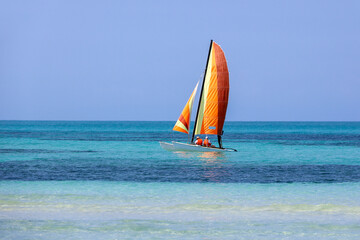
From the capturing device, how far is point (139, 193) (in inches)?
918

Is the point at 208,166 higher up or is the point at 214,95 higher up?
the point at 214,95

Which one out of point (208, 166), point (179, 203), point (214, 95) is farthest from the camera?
point (214, 95)

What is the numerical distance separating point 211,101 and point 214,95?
2.29ft

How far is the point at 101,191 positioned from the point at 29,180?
657cm

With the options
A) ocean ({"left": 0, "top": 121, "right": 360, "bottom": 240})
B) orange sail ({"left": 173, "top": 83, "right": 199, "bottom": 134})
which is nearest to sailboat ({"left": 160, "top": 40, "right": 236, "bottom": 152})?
orange sail ({"left": 173, "top": 83, "right": 199, "bottom": 134})

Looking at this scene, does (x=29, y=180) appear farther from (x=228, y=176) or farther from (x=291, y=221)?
(x=291, y=221)

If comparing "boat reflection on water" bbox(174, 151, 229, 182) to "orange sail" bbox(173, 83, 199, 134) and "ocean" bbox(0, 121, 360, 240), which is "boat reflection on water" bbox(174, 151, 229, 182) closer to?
"ocean" bbox(0, 121, 360, 240)

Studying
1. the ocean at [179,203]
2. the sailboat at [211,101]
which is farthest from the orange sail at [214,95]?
the ocean at [179,203]

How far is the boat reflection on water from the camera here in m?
30.7

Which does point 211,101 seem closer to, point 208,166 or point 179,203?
point 208,166

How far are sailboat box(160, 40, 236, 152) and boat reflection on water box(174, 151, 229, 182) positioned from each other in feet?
4.63

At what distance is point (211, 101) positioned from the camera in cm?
5075

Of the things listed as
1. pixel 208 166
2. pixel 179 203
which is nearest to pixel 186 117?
pixel 208 166

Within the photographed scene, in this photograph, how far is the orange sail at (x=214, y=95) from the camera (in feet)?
163
